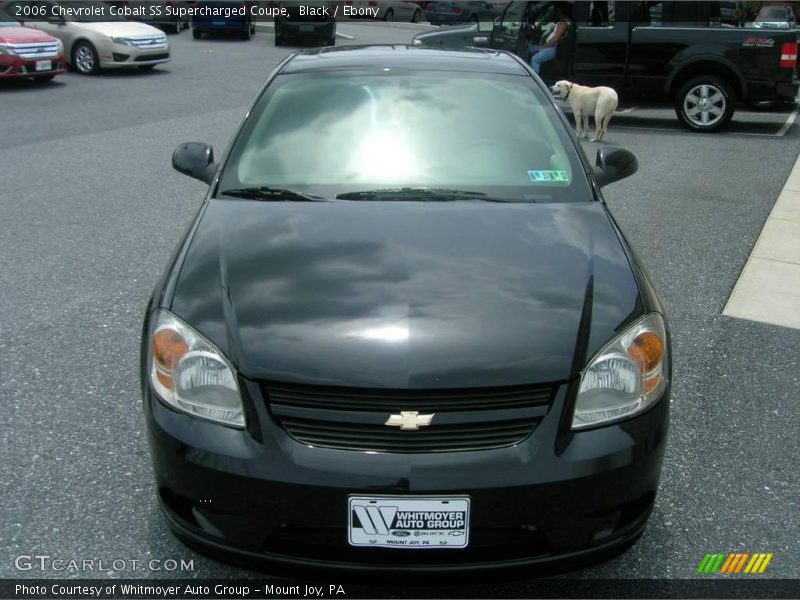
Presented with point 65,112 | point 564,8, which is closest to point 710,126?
point 564,8

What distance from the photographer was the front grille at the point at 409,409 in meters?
2.49

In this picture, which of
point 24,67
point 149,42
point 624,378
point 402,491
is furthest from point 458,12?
point 402,491

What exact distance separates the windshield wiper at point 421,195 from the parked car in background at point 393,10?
3691cm

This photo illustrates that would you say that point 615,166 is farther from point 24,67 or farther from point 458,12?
point 458,12

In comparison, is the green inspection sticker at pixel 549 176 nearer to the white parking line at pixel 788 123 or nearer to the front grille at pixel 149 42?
the white parking line at pixel 788 123

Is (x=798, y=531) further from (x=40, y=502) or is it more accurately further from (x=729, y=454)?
(x=40, y=502)

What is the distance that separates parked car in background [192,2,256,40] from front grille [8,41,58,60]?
1162 cm

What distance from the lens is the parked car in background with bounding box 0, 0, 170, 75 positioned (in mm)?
17750

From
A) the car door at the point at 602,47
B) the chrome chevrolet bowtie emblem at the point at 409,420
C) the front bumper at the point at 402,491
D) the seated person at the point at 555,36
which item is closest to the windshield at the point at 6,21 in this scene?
the seated person at the point at 555,36

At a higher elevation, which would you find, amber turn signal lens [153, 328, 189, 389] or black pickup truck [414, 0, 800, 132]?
amber turn signal lens [153, 328, 189, 389]

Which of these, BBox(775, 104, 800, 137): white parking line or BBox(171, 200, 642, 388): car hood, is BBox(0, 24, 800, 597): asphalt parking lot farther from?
BBox(775, 104, 800, 137): white parking line

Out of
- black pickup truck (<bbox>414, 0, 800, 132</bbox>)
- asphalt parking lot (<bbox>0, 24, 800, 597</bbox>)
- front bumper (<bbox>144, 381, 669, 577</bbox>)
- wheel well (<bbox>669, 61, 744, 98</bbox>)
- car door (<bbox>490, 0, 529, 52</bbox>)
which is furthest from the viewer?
car door (<bbox>490, 0, 529, 52</bbox>)

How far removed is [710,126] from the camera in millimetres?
12852

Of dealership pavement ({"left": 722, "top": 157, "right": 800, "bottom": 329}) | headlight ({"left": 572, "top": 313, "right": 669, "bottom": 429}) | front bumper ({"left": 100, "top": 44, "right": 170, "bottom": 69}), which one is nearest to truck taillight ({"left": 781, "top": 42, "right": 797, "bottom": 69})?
dealership pavement ({"left": 722, "top": 157, "right": 800, "bottom": 329})
